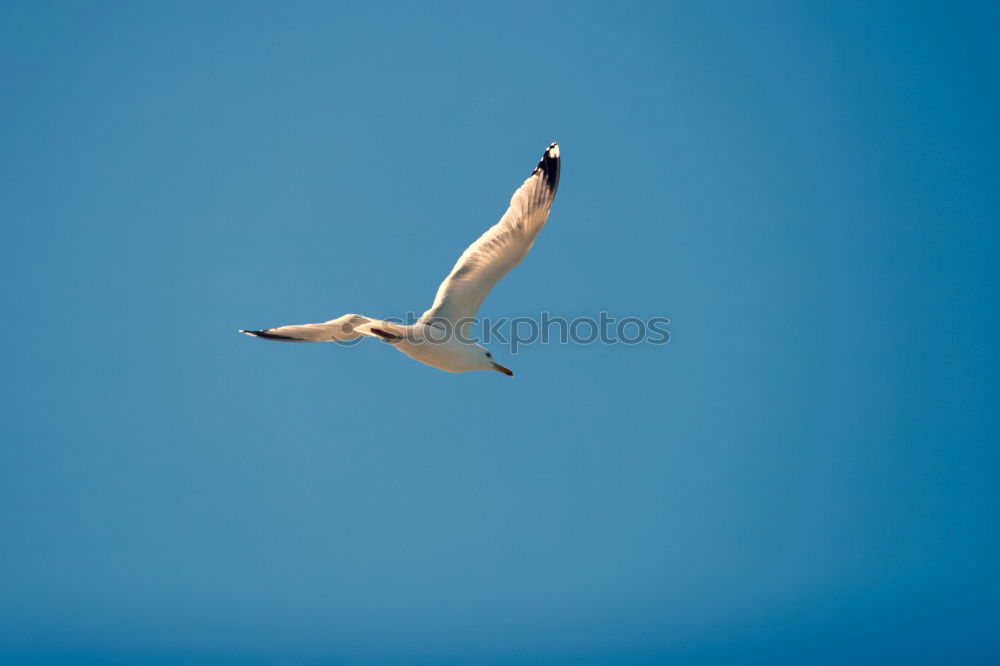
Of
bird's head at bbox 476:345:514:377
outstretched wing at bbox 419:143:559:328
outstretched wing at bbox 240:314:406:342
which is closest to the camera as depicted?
outstretched wing at bbox 240:314:406:342

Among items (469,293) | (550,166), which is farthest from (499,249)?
(550,166)

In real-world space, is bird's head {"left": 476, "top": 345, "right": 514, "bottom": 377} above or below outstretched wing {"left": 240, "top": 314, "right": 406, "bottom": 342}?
above

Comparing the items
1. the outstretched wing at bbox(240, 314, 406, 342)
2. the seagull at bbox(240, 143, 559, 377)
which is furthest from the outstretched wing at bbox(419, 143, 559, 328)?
the outstretched wing at bbox(240, 314, 406, 342)

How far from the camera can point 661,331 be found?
39.3 feet

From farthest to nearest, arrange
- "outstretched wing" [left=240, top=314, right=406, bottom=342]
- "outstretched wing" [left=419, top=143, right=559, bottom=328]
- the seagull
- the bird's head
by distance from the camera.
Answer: the bird's head < "outstretched wing" [left=419, top=143, right=559, bottom=328] < the seagull < "outstretched wing" [left=240, top=314, right=406, bottom=342]

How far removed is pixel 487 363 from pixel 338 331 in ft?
5.01

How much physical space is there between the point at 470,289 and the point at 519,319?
3.63ft

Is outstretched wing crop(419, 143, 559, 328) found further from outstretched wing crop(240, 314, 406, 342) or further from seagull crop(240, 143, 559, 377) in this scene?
outstretched wing crop(240, 314, 406, 342)

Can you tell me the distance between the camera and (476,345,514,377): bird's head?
10867mm

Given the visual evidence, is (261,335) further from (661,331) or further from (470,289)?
(661,331)

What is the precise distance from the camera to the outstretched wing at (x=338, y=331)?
31.8 feet

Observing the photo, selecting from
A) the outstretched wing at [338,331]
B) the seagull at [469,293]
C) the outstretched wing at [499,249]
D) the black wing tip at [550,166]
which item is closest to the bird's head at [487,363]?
the seagull at [469,293]

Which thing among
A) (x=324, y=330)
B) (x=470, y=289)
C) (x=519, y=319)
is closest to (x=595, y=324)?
(x=519, y=319)

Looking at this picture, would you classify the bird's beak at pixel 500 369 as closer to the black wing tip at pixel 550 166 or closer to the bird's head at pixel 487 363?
the bird's head at pixel 487 363
